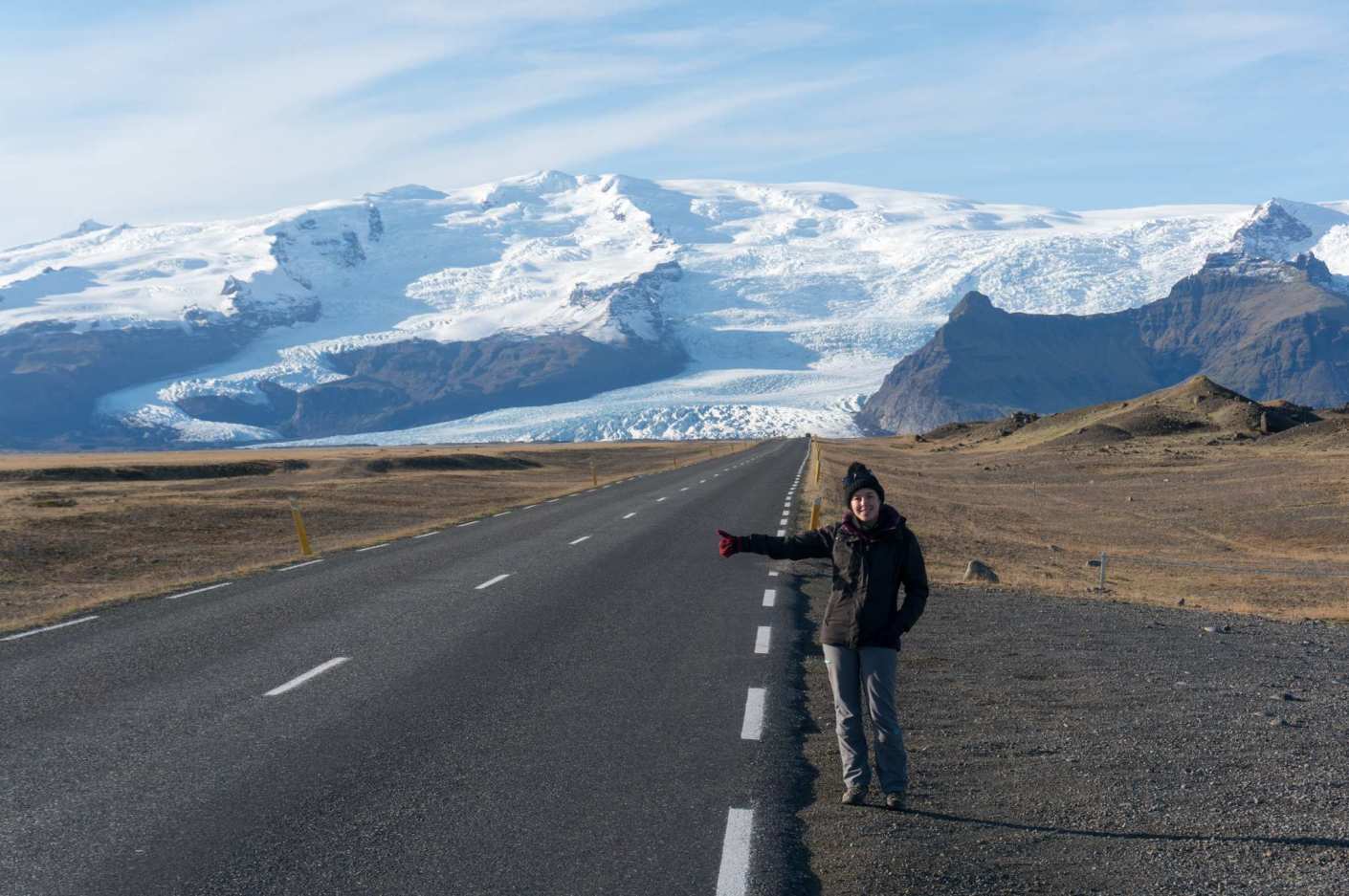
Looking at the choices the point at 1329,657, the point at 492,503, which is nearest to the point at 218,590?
the point at 1329,657

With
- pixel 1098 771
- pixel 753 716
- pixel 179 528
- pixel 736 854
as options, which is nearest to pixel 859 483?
pixel 736 854

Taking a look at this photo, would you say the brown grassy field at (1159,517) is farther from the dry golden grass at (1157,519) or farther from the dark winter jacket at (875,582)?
the dark winter jacket at (875,582)

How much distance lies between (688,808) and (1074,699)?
4.45 meters

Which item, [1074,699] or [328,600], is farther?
[328,600]

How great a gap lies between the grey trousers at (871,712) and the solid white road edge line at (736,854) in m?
0.75

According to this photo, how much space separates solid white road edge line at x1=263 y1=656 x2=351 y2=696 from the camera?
11086 mm

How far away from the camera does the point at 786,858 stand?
22.6ft

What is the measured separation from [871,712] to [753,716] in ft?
7.03

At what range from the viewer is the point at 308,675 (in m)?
11.8

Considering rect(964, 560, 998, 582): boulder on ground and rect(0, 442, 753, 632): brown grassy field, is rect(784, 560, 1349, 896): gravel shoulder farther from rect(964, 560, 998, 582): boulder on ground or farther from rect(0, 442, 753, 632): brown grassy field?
rect(0, 442, 753, 632): brown grassy field

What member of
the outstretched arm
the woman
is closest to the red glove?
the outstretched arm

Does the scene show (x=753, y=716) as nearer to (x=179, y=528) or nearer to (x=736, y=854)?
(x=736, y=854)

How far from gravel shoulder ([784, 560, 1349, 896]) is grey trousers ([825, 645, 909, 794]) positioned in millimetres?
220

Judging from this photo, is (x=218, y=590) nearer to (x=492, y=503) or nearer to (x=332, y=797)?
(x=332, y=797)
